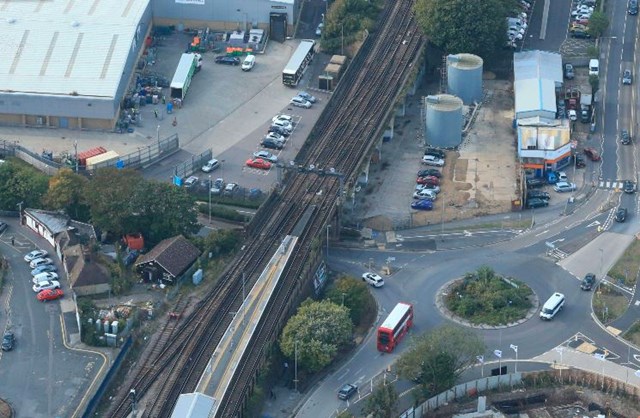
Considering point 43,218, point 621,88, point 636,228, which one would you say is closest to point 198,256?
→ point 43,218

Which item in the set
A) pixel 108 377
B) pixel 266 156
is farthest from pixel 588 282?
pixel 108 377

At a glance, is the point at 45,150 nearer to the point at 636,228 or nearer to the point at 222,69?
the point at 222,69

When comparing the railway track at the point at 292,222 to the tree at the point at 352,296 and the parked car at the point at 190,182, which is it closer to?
the tree at the point at 352,296

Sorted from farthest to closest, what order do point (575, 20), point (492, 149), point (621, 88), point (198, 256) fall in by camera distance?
1. point (575, 20)
2. point (621, 88)
3. point (492, 149)
4. point (198, 256)

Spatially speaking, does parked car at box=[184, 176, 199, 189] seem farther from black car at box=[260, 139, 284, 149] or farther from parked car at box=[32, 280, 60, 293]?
parked car at box=[32, 280, 60, 293]

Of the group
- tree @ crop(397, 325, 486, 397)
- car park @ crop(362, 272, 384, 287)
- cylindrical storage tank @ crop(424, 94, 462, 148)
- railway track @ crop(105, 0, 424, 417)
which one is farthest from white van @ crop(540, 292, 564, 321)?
cylindrical storage tank @ crop(424, 94, 462, 148)

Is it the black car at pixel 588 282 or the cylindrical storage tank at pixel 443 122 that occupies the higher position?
the cylindrical storage tank at pixel 443 122

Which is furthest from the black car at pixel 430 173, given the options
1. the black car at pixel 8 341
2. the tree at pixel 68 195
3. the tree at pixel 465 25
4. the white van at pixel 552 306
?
the black car at pixel 8 341

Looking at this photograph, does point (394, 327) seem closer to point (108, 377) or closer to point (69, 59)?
point (108, 377)
